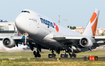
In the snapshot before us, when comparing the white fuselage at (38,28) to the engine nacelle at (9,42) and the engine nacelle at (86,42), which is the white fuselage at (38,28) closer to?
the engine nacelle at (86,42)

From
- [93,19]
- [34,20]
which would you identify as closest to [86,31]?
[93,19]

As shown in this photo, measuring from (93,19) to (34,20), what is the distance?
19.4 m

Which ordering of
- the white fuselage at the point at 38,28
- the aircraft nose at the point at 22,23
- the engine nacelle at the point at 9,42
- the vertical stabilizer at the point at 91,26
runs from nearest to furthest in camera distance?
the aircraft nose at the point at 22,23 < the white fuselage at the point at 38,28 < the engine nacelle at the point at 9,42 < the vertical stabilizer at the point at 91,26

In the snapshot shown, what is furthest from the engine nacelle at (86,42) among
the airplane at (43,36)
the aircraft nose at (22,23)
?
the aircraft nose at (22,23)

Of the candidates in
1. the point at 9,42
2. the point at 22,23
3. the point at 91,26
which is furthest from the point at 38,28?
the point at 91,26

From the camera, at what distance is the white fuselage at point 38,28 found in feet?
94.2

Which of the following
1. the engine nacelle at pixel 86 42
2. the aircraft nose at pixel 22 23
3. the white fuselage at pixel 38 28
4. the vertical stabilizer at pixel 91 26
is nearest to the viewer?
the aircraft nose at pixel 22 23

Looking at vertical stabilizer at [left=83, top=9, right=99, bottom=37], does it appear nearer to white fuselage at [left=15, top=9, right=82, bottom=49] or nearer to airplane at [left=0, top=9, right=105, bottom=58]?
airplane at [left=0, top=9, right=105, bottom=58]

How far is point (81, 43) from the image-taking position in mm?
33312

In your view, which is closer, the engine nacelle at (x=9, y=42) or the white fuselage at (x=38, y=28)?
the white fuselage at (x=38, y=28)

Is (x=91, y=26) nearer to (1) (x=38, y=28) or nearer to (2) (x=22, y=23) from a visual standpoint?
(1) (x=38, y=28)

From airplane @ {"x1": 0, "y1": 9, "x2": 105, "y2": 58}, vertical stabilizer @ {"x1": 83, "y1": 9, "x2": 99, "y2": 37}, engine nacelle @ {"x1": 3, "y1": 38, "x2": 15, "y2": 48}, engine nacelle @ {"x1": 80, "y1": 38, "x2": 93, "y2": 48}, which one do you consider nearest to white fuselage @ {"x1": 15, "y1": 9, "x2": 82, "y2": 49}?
airplane @ {"x1": 0, "y1": 9, "x2": 105, "y2": 58}

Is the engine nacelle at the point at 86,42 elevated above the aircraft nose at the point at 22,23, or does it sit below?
below

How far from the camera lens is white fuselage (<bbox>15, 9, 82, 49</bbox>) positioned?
94.2 ft
